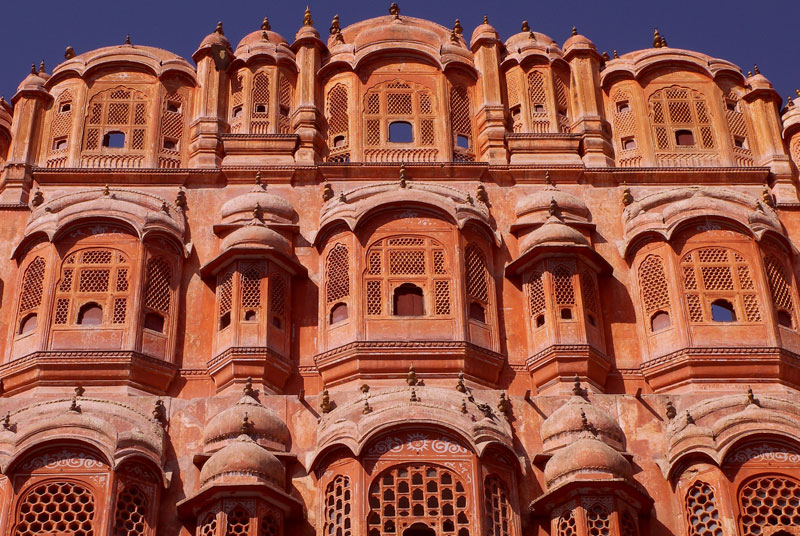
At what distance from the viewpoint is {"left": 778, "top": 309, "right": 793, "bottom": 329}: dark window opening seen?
66.6ft

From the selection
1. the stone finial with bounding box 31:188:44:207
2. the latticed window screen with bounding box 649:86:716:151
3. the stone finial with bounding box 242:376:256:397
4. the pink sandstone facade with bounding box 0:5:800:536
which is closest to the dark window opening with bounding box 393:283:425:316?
the pink sandstone facade with bounding box 0:5:800:536

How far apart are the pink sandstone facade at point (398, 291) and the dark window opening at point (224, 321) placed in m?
0.04

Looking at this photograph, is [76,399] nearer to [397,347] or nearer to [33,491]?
[33,491]

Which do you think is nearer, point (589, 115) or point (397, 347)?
point (397, 347)

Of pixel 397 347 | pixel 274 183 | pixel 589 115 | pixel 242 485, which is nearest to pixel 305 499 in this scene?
pixel 242 485

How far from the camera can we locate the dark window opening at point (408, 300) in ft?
65.7

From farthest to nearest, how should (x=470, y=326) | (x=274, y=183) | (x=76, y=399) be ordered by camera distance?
(x=274, y=183)
(x=470, y=326)
(x=76, y=399)

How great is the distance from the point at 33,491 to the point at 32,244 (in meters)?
4.42

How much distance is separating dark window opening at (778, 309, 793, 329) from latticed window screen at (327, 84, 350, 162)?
681 cm

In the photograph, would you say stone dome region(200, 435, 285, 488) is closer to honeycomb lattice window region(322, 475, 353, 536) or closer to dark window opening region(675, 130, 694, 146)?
honeycomb lattice window region(322, 475, 353, 536)

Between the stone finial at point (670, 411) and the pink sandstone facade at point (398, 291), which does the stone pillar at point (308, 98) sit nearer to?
the pink sandstone facade at point (398, 291)

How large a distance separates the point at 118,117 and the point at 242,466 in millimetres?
7490

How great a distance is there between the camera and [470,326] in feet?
65.3

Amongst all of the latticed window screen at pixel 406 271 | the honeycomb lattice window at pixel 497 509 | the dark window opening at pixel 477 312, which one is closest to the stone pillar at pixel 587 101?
the latticed window screen at pixel 406 271
